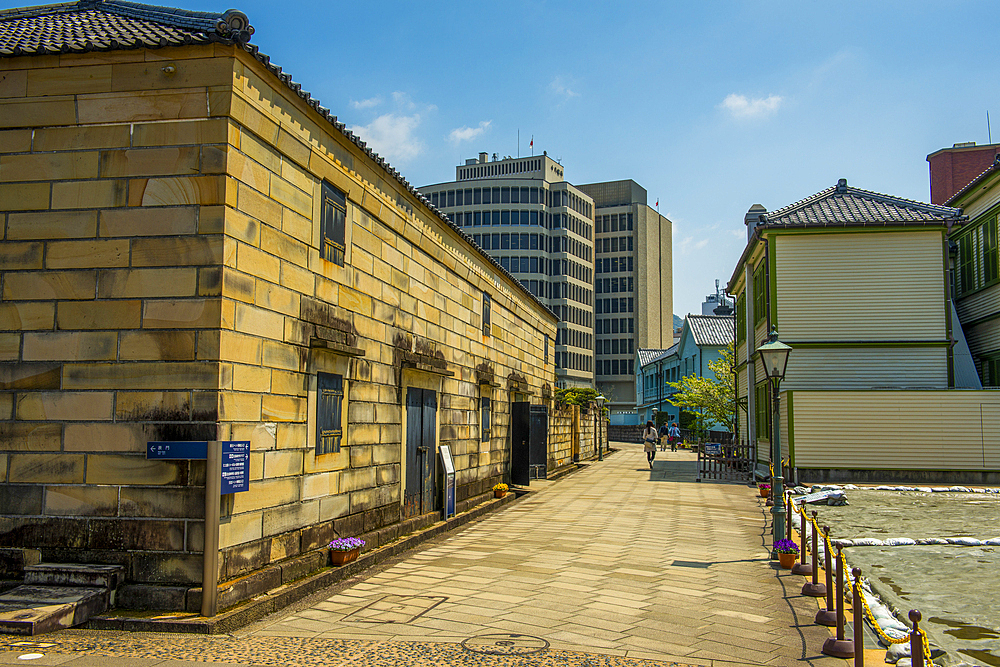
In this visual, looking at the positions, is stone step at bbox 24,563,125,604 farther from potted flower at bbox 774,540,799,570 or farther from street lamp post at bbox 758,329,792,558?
street lamp post at bbox 758,329,792,558

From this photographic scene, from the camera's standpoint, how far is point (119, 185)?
25.0ft

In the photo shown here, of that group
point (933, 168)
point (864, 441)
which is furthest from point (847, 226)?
point (933, 168)

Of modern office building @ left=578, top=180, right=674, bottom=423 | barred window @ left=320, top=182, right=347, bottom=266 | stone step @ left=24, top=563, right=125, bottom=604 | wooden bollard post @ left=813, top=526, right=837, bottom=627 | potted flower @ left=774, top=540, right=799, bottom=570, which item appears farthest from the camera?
modern office building @ left=578, top=180, right=674, bottom=423

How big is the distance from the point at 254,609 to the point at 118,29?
20.5 ft

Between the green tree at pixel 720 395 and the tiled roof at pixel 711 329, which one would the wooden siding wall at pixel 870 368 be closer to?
the green tree at pixel 720 395

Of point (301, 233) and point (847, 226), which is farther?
point (847, 226)

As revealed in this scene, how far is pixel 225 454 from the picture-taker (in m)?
7.17

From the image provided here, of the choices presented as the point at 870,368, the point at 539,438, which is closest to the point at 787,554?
the point at 539,438

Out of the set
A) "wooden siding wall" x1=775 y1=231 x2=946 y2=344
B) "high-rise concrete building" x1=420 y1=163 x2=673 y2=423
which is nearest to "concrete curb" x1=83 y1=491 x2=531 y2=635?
"wooden siding wall" x1=775 y1=231 x2=946 y2=344

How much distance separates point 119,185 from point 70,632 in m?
4.14

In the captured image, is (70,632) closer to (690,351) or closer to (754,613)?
(754,613)

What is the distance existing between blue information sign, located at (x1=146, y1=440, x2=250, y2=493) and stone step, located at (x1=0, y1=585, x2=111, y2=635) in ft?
4.26

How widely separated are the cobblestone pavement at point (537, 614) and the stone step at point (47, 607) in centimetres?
12

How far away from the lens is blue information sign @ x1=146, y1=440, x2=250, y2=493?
23.2ft
